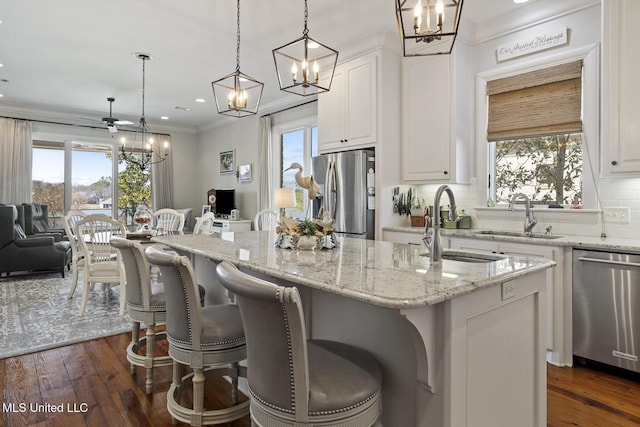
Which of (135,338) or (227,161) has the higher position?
(227,161)

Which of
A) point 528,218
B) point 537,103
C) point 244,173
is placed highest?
point 537,103

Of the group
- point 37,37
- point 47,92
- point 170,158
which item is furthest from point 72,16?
point 170,158

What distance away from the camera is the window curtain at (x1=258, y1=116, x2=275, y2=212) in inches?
266

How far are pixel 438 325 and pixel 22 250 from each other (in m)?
6.35

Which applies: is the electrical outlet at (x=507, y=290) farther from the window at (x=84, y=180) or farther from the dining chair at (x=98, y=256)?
the window at (x=84, y=180)

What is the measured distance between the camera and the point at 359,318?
5.66ft

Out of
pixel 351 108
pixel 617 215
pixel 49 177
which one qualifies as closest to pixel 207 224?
pixel 351 108

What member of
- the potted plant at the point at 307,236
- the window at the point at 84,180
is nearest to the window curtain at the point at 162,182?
the window at the point at 84,180

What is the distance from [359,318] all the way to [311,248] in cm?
63

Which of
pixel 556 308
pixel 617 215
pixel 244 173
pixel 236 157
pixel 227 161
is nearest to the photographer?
pixel 556 308

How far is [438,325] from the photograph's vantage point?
129 cm

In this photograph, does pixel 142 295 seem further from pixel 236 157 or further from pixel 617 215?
pixel 236 157

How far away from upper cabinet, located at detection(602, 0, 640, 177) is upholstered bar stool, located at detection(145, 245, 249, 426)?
2.85 m

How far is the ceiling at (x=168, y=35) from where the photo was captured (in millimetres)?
3428
